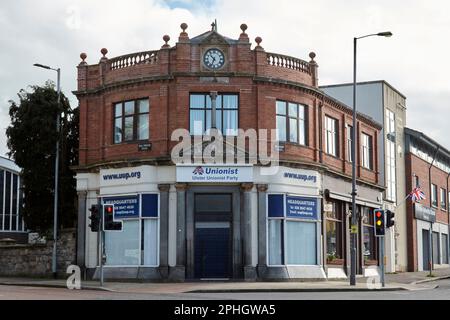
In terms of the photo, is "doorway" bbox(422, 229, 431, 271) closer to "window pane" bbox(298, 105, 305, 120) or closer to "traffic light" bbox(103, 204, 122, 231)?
"window pane" bbox(298, 105, 305, 120)

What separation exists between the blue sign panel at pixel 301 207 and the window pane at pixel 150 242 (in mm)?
6259

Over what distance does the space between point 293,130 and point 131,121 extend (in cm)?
789

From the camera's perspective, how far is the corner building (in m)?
34.6

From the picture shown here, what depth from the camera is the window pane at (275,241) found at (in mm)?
35156

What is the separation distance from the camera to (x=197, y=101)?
117ft

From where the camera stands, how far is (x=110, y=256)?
3628 centimetres

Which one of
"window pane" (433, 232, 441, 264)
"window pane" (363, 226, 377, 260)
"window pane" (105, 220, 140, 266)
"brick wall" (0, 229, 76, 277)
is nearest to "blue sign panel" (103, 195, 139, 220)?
"window pane" (105, 220, 140, 266)

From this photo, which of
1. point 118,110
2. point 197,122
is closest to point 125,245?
point 118,110

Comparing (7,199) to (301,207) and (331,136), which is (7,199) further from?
(301,207)

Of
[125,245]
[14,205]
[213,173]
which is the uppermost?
[213,173]

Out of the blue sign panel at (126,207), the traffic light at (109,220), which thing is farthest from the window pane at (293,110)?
the traffic light at (109,220)

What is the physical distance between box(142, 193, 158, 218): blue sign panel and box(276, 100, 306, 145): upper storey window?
6.54m

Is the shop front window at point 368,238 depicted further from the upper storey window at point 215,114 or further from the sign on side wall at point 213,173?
the upper storey window at point 215,114
